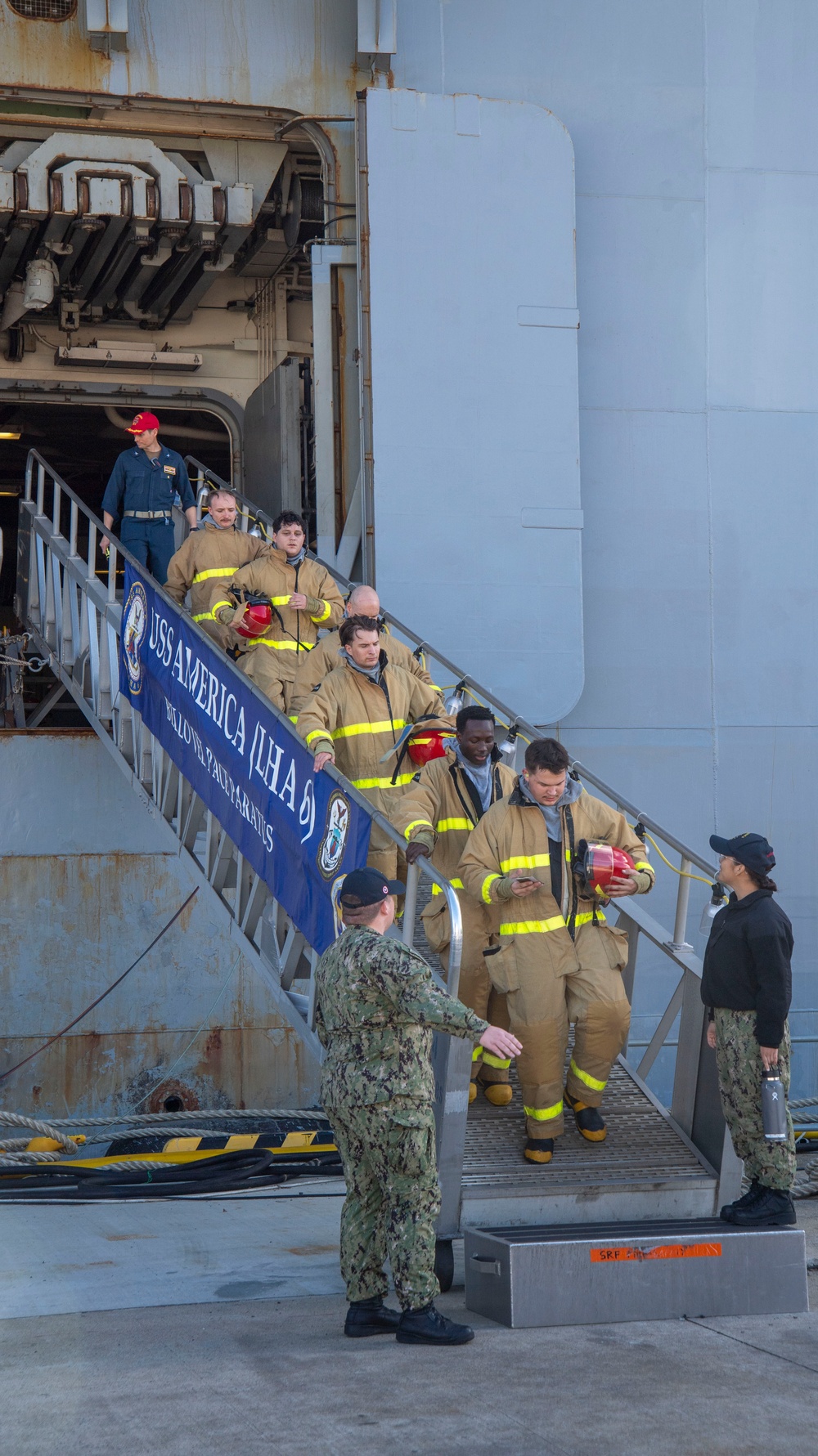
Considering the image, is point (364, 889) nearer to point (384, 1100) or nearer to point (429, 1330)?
point (384, 1100)

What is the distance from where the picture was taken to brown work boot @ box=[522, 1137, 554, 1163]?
5168 mm

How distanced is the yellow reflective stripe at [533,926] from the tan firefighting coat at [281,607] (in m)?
3.01

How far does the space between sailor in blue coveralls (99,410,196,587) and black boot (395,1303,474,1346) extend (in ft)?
20.4

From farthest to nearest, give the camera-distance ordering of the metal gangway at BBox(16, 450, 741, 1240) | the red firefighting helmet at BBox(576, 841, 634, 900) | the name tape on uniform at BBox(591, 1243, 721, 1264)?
the red firefighting helmet at BBox(576, 841, 634, 900) < the metal gangway at BBox(16, 450, 741, 1240) < the name tape on uniform at BBox(591, 1243, 721, 1264)

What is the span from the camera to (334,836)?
551 centimetres

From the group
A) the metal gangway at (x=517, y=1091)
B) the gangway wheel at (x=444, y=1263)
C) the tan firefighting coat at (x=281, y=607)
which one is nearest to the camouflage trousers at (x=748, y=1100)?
the metal gangway at (x=517, y=1091)

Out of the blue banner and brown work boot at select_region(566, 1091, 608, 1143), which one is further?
the blue banner

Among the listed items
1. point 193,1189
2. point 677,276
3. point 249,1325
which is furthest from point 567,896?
point 677,276

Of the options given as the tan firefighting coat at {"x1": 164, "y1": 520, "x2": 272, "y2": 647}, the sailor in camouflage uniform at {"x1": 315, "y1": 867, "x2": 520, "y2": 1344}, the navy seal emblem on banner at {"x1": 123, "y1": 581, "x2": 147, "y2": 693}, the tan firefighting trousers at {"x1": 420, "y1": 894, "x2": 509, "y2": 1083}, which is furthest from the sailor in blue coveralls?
the sailor in camouflage uniform at {"x1": 315, "y1": 867, "x2": 520, "y2": 1344}

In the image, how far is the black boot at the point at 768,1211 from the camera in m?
4.98

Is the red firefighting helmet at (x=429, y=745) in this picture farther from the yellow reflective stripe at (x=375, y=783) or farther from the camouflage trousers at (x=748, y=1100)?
the camouflage trousers at (x=748, y=1100)

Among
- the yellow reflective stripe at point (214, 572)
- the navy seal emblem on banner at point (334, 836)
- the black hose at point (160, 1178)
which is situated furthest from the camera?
the yellow reflective stripe at point (214, 572)

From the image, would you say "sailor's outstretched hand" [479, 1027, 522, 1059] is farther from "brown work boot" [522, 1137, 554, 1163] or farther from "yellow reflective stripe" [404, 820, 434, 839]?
"yellow reflective stripe" [404, 820, 434, 839]

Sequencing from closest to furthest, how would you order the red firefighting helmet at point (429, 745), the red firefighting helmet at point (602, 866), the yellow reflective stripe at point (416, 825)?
the red firefighting helmet at point (602, 866), the yellow reflective stripe at point (416, 825), the red firefighting helmet at point (429, 745)
